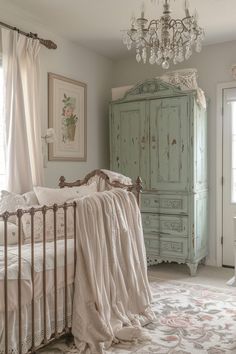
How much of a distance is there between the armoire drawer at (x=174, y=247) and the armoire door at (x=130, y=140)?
631mm

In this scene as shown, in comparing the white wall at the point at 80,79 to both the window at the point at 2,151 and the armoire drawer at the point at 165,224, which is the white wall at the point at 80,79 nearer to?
the window at the point at 2,151

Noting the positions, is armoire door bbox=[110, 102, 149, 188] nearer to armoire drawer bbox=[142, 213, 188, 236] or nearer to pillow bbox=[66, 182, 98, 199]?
armoire drawer bbox=[142, 213, 188, 236]

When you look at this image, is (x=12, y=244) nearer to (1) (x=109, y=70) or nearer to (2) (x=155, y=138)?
(2) (x=155, y=138)

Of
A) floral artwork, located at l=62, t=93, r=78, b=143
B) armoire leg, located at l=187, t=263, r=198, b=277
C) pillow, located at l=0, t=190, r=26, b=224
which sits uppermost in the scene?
floral artwork, located at l=62, t=93, r=78, b=143

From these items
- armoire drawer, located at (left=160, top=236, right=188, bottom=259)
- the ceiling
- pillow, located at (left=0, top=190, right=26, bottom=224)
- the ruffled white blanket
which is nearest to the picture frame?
the ceiling

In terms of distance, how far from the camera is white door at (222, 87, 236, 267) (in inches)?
155

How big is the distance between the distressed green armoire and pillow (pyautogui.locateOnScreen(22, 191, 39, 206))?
4.49 ft

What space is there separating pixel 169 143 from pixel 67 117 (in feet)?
3.59

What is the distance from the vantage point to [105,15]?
323 cm

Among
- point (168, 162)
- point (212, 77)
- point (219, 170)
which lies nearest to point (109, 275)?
point (168, 162)

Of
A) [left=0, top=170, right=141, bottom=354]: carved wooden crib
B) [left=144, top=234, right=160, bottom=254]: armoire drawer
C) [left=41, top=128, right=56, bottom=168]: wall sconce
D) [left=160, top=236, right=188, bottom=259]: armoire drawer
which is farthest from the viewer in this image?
[left=144, top=234, right=160, bottom=254]: armoire drawer

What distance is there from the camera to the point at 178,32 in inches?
86.7

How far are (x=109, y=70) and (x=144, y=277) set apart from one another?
9.32 feet

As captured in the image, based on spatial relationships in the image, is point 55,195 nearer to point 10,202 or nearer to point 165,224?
point 10,202
